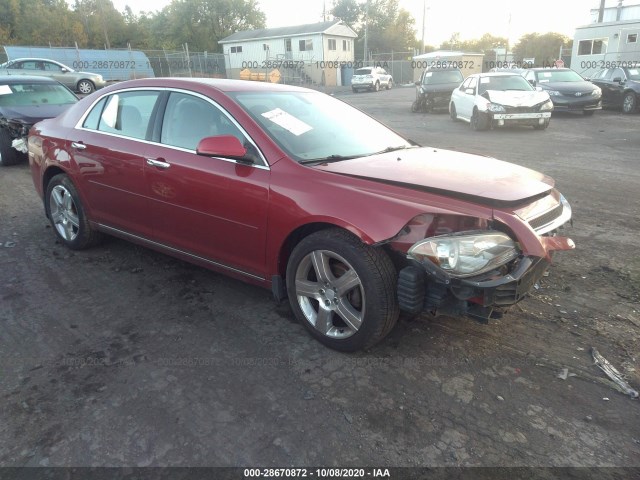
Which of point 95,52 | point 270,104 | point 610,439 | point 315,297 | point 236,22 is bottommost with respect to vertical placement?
point 610,439

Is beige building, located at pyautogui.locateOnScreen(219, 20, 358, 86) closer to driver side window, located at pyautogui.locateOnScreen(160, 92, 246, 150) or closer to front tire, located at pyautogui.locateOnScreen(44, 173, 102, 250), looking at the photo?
front tire, located at pyautogui.locateOnScreen(44, 173, 102, 250)

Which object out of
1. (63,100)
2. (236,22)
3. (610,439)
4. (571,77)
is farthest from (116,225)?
(236,22)

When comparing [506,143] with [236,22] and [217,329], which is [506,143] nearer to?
[217,329]

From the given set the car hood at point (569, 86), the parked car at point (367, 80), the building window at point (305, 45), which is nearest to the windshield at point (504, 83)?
the car hood at point (569, 86)

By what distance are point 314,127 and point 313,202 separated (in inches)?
37.7

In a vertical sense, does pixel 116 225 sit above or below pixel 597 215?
above

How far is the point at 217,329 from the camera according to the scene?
11.5 ft

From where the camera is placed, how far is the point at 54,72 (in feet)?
77.3

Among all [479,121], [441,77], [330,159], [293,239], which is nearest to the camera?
[293,239]

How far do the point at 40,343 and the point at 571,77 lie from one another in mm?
17605

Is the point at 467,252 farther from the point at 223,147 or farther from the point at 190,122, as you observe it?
the point at 190,122

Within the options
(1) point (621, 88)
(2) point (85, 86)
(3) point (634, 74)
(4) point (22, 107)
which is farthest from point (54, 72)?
(3) point (634, 74)

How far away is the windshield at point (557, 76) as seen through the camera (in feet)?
53.8

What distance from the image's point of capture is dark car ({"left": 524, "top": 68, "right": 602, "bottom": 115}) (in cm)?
1572
